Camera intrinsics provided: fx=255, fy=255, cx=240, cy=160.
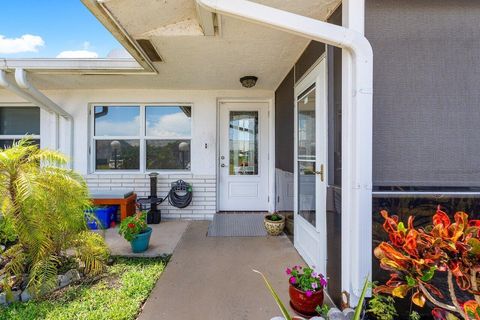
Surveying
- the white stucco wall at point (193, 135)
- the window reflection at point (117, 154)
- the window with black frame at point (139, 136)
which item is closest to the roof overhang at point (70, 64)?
the white stucco wall at point (193, 135)

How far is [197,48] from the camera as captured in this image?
107 inches

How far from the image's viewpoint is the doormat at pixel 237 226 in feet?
11.7

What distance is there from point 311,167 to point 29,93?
13.0 feet

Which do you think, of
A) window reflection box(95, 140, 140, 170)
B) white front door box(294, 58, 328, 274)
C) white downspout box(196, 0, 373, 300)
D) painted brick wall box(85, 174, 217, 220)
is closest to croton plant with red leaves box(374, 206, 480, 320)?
white downspout box(196, 0, 373, 300)

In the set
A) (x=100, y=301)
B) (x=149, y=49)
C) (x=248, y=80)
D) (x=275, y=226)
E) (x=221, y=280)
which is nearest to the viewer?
(x=100, y=301)

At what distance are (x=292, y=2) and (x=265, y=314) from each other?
7.51 ft

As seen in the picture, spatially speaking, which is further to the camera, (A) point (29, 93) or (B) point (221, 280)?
(A) point (29, 93)

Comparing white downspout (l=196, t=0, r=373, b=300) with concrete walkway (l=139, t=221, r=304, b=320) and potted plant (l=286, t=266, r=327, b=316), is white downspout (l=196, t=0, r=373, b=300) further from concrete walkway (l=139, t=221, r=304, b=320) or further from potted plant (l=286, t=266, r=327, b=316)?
concrete walkway (l=139, t=221, r=304, b=320)

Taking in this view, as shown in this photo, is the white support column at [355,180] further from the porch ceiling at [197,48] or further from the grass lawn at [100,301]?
the grass lawn at [100,301]

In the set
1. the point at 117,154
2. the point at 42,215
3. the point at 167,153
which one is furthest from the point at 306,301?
the point at 117,154

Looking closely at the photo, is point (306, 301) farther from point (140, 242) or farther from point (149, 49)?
point (149, 49)

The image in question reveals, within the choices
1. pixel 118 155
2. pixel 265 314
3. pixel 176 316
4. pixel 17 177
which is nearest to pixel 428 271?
pixel 265 314

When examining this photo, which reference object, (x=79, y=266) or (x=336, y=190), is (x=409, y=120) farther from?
(x=79, y=266)

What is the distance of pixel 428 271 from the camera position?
43.3 inches
